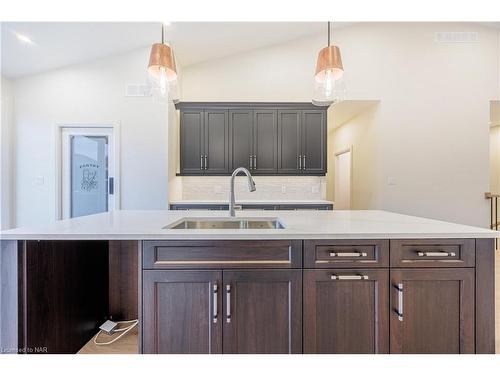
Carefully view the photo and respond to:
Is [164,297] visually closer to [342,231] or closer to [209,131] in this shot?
[342,231]

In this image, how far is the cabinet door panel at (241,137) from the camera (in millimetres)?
4047

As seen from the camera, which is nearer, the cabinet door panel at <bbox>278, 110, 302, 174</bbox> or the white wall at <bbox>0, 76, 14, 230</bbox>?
the white wall at <bbox>0, 76, 14, 230</bbox>

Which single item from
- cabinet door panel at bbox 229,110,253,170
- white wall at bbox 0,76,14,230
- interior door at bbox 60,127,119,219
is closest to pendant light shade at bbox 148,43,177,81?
cabinet door panel at bbox 229,110,253,170

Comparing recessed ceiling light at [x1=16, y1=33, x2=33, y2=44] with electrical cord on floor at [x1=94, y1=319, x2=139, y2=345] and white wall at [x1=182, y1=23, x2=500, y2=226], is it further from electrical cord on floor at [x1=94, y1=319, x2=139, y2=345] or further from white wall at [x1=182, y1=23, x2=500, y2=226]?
electrical cord on floor at [x1=94, y1=319, x2=139, y2=345]

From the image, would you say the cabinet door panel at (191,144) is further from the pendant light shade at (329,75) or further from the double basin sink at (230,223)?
the double basin sink at (230,223)

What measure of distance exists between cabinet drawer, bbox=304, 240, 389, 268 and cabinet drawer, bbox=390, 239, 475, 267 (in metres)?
0.06

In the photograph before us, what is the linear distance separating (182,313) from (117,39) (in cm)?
366

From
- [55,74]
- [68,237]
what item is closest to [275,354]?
[68,237]

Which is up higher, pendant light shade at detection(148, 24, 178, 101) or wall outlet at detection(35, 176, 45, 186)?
pendant light shade at detection(148, 24, 178, 101)

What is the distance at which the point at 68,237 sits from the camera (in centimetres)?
121

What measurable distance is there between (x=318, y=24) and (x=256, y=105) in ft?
5.06

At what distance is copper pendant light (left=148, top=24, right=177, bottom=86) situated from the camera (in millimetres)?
1955

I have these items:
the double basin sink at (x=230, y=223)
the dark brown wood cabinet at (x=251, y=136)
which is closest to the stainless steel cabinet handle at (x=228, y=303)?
the double basin sink at (x=230, y=223)
